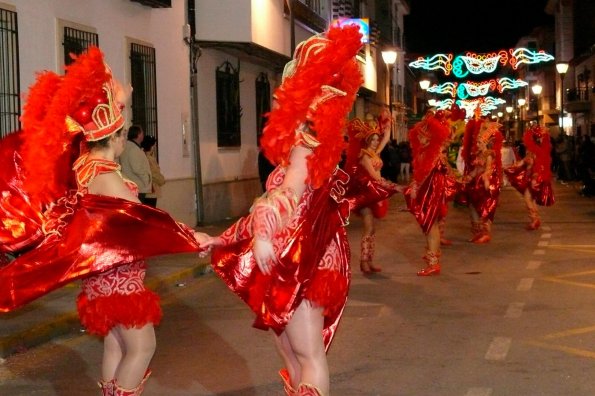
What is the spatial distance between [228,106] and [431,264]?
11.1 metres

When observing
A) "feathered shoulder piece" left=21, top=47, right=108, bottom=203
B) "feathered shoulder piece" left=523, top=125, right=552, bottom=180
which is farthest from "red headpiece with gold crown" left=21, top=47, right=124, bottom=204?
"feathered shoulder piece" left=523, top=125, right=552, bottom=180

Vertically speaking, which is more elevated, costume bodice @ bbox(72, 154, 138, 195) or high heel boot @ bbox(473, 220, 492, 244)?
costume bodice @ bbox(72, 154, 138, 195)

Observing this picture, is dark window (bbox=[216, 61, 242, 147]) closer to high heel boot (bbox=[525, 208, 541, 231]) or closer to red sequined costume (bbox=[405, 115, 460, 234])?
high heel boot (bbox=[525, 208, 541, 231])

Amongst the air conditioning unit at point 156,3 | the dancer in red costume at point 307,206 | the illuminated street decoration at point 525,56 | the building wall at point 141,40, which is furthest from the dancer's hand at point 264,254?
the illuminated street decoration at point 525,56

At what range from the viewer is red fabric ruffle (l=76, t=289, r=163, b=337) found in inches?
195

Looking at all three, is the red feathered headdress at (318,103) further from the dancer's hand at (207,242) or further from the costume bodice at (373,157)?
the costume bodice at (373,157)

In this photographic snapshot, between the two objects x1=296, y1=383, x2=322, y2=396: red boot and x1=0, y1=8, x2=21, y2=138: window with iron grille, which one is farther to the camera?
x1=0, y1=8, x2=21, y2=138: window with iron grille

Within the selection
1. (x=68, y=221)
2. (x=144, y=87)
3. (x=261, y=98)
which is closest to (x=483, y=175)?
(x=144, y=87)

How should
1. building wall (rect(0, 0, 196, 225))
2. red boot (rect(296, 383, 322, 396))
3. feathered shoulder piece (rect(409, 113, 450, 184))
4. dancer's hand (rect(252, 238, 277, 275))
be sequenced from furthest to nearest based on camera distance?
building wall (rect(0, 0, 196, 225)) < feathered shoulder piece (rect(409, 113, 450, 184)) < red boot (rect(296, 383, 322, 396)) < dancer's hand (rect(252, 238, 277, 275))

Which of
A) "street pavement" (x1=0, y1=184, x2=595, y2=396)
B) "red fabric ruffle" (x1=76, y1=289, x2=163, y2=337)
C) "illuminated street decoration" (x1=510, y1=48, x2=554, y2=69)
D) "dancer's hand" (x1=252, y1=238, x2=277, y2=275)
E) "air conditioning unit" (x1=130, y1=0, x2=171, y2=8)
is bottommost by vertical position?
"street pavement" (x1=0, y1=184, x2=595, y2=396)

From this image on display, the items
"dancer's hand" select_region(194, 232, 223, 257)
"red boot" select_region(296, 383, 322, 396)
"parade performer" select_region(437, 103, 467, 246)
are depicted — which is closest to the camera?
"red boot" select_region(296, 383, 322, 396)

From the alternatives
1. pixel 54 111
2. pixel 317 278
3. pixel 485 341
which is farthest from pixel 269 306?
pixel 485 341

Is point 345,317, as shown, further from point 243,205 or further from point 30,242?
point 243,205

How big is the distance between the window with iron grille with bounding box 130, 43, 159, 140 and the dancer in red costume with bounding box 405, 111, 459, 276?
6521 mm
